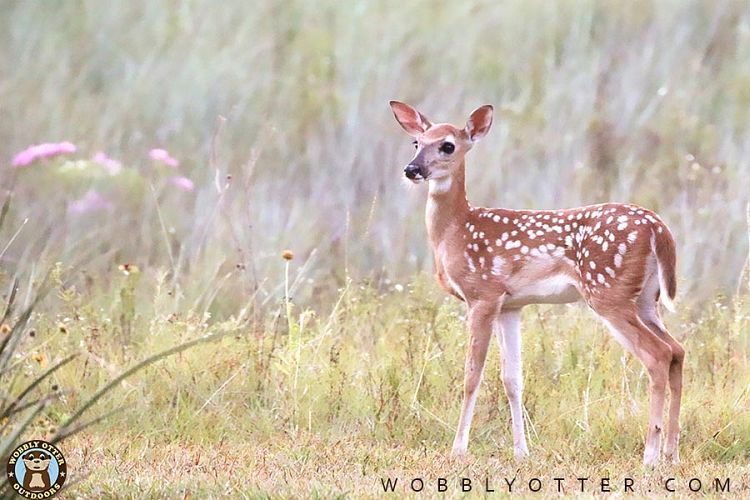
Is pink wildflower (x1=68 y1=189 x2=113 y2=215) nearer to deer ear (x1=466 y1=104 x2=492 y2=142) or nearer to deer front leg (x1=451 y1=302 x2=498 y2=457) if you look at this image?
deer ear (x1=466 y1=104 x2=492 y2=142)

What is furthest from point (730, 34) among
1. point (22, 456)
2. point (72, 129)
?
point (22, 456)

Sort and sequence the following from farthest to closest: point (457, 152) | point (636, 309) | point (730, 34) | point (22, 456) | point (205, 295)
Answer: point (730, 34)
point (205, 295)
point (457, 152)
point (636, 309)
point (22, 456)

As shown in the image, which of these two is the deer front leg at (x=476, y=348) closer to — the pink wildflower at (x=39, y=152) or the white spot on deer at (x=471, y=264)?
the white spot on deer at (x=471, y=264)

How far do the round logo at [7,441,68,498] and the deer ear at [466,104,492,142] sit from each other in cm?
277

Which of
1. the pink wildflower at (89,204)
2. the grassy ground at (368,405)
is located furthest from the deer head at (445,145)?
the pink wildflower at (89,204)

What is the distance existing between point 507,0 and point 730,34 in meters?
2.06

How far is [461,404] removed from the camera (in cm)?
754

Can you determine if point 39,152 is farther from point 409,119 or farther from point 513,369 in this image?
point 513,369

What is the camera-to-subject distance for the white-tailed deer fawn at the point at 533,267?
22.1ft

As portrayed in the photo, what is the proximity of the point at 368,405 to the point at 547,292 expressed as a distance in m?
1.15

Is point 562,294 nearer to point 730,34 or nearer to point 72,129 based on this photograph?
point 72,129

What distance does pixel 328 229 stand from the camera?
36.7 ft

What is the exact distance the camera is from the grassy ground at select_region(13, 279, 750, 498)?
6473mm

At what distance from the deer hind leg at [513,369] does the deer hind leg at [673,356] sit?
62cm
